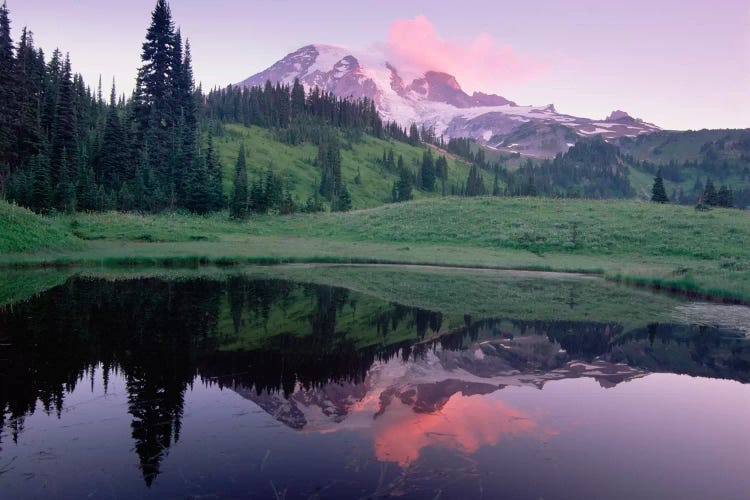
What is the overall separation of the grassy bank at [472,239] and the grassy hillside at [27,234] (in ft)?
2.29

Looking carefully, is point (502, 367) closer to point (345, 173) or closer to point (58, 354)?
point (58, 354)

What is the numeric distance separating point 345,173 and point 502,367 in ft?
491

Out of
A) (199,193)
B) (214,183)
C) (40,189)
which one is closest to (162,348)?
(40,189)

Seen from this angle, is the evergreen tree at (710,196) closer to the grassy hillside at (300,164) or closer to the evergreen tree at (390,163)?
the grassy hillside at (300,164)

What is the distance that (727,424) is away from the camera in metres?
12.4

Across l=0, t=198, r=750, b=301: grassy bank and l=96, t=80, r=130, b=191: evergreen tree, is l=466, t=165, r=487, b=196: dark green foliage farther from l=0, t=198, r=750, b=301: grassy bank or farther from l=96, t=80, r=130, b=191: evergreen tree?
l=96, t=80, r=130, b=191: evergreen tree

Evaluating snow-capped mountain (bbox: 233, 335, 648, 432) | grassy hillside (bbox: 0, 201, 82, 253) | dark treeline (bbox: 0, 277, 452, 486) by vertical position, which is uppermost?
grassy hillside (bbox: 0, 201, 82, 253)

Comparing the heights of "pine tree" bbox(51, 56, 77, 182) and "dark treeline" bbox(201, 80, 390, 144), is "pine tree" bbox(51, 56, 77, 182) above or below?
below

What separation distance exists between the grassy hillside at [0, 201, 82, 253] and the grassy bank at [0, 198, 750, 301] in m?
0.70

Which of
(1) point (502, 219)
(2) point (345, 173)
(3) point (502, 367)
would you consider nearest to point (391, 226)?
(1) point (502, 219)

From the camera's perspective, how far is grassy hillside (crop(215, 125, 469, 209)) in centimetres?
13500

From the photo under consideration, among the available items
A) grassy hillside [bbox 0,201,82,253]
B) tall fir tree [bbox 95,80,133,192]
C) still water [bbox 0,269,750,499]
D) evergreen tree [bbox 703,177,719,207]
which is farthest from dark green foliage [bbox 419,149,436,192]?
still water [bbox 0,269,750,499]

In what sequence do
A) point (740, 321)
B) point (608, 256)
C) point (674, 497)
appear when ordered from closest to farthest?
1. point (674, 497)
2. point (740, 321)
3. point (608, 256)

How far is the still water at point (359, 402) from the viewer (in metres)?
8.92
